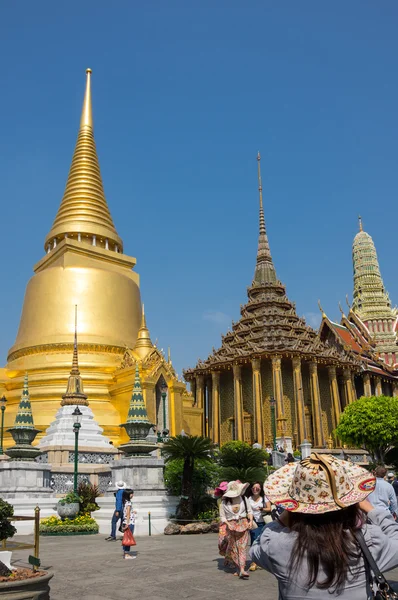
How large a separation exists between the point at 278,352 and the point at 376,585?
37301 millimetres

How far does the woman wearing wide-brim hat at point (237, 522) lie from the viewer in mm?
8594

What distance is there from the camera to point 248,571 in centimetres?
880

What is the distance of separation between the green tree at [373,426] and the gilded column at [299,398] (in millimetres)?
3120

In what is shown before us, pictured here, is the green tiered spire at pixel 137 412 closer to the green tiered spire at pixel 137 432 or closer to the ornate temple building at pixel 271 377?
the green tiered spire at pixel 137 432

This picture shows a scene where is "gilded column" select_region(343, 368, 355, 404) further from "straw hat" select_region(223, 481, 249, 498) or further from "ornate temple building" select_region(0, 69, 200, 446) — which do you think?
"straw hat" select_region(223, 481, 249, 498)

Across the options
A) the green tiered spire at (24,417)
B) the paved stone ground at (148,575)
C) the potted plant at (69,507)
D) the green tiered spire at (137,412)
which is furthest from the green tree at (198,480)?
the green tiered spire at (24,417)

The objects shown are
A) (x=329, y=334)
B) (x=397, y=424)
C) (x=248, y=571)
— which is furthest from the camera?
(x=329, y=334)

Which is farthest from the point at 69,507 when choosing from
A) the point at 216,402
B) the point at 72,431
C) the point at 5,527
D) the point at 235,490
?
the point at 216,402

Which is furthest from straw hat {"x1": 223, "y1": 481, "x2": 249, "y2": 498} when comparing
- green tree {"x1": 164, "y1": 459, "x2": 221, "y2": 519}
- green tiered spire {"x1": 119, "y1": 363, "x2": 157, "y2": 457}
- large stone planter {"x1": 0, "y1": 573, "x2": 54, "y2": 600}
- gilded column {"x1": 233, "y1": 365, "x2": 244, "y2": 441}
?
gilded column {"x1": 233, "y1": 365, "x2": 244, "y2": 441}

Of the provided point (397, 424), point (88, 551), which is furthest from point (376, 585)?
point (397, 424)

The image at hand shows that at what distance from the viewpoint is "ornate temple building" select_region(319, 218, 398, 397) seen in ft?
156

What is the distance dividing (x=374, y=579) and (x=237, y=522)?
6.64 meters

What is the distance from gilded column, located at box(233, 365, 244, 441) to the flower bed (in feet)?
84.5

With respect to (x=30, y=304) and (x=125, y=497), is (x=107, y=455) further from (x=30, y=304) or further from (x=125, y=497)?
(x=30, y=304)
